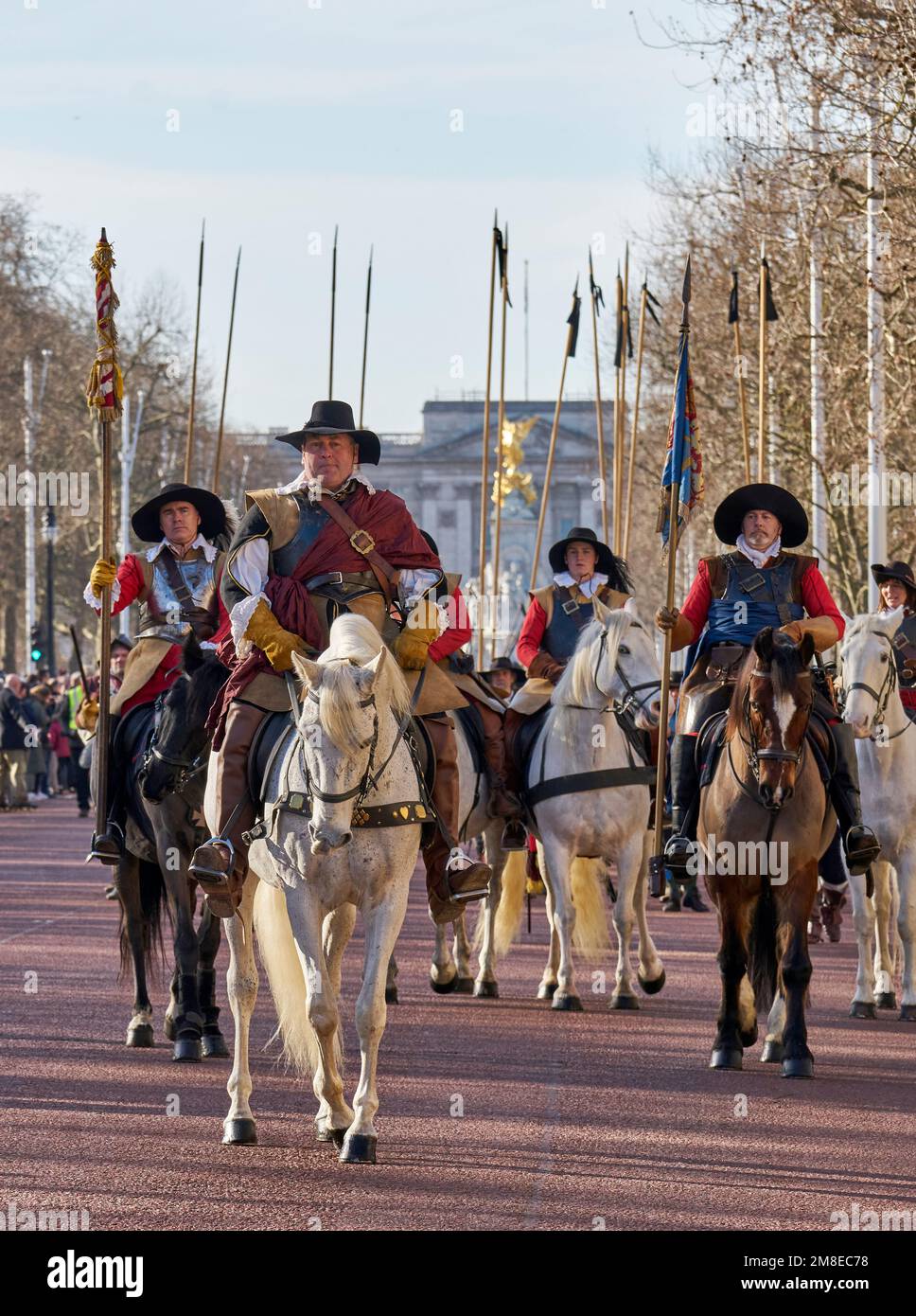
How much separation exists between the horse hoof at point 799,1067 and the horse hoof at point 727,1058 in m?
0.27

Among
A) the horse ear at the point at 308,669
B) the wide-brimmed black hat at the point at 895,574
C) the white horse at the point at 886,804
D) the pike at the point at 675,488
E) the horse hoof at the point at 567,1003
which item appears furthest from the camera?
the wide-brimmed black hat at the point at 895,574

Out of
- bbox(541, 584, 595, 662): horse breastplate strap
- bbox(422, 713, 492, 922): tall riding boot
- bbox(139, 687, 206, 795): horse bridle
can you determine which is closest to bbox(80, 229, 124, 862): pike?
bbox(139, 687, 206, 795): horse bridle

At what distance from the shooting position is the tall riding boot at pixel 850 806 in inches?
474

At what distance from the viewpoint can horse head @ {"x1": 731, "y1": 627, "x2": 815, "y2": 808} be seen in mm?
11281

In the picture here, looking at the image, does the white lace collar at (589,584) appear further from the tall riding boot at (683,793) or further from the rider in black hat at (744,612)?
the tall riding boot at (683,793)

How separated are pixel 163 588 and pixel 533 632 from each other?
10.5ft

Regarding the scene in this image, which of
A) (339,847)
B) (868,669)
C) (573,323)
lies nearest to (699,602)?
(868,669)

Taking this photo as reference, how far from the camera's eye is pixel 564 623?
50.3 ft

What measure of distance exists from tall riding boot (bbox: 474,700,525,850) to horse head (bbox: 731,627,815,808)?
125 inches

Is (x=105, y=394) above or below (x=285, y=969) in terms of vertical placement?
above

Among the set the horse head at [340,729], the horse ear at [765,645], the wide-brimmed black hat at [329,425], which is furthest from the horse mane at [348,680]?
the horse ear at [765,645]

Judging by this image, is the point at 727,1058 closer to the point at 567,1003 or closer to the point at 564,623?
the point at 567,1003

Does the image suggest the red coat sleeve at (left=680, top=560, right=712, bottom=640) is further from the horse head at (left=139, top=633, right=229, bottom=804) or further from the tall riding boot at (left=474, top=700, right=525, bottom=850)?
the horse head at (left=139, top=633, right=229, bottom=804)
